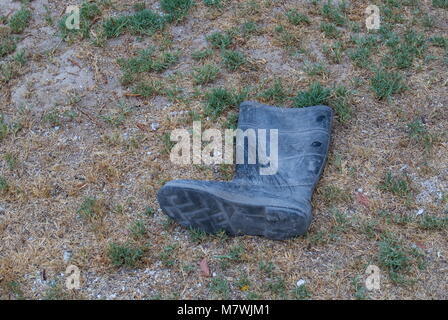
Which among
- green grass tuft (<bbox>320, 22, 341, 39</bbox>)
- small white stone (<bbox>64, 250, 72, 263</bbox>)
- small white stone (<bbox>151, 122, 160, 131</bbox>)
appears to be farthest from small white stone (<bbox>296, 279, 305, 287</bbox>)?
green grass tuft (<bbox>320, 22, 341, 39</bbox>)

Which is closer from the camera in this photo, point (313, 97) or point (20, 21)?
point (313, 97)

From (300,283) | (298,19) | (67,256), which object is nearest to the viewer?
(300,283)

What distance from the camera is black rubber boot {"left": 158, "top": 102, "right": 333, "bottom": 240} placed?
9.51 ft

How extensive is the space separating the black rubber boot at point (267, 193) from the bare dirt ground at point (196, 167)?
0.10 meters

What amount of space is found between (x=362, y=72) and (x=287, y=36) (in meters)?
0.62

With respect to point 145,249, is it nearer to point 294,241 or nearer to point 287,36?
point 294,241

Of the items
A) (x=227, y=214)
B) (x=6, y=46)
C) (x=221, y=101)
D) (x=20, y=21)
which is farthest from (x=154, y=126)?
(x=20, y=21)

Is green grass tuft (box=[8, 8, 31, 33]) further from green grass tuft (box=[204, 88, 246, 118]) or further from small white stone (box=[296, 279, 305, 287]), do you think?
small white stone (box=[296, 279, 305, 287])

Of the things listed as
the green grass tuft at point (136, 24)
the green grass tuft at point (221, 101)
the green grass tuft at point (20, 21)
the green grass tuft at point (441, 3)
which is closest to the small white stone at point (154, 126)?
the green grass tuft at point (221, 101)

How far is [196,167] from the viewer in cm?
347

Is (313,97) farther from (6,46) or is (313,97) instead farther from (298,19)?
(6,46)

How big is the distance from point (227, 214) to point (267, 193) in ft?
0.88

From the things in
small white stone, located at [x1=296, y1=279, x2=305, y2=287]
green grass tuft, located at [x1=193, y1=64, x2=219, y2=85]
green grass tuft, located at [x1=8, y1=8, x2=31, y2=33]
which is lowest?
small white stone, located at [x1=296, y1=279, x2=305, y2=287]
